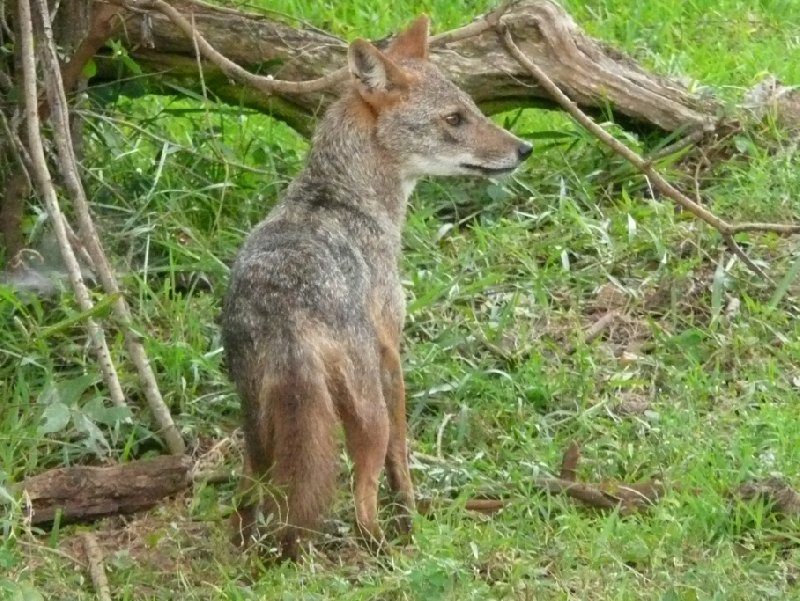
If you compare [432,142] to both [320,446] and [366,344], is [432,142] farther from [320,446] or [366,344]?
[320,446]

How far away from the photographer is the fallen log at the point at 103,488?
499 centimetres

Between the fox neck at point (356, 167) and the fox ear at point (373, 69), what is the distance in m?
0.08

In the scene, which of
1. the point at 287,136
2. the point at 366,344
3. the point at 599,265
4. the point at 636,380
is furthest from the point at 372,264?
the point at 287,136

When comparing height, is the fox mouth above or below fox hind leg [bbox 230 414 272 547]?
above

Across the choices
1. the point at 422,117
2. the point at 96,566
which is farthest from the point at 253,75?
the point at 96,566

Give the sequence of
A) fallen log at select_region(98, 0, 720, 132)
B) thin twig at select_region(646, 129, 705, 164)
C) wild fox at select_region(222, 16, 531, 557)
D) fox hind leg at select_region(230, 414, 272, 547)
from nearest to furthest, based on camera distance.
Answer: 1. wild fox at select_region(222, 16, 531, 557)
2. fox hind leg at select_region(230, 414, 272, 547)
3. fallen log at select_region(98, 0, 720, 132)
4. thin twig at select_region(646, 129, 705, 164)

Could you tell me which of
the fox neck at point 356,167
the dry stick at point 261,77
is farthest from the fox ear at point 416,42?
the fox neck at point 356,167

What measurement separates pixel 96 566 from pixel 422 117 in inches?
79.7

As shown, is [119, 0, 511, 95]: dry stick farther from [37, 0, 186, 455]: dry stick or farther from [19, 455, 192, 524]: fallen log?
[19, 455, 192, 524]: fallen log

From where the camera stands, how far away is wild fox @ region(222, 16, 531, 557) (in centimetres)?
461

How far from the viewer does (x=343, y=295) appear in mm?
4910

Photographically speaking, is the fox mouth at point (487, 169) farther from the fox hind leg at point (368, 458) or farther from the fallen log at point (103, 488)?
the fallen log at point (103, 488)

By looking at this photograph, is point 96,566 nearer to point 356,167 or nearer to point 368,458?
point 368,458

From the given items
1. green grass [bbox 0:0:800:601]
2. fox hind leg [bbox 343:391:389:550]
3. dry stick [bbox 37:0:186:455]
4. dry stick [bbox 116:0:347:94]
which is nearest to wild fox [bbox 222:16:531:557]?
fox hind leg [bbox 343:391:389:550]
